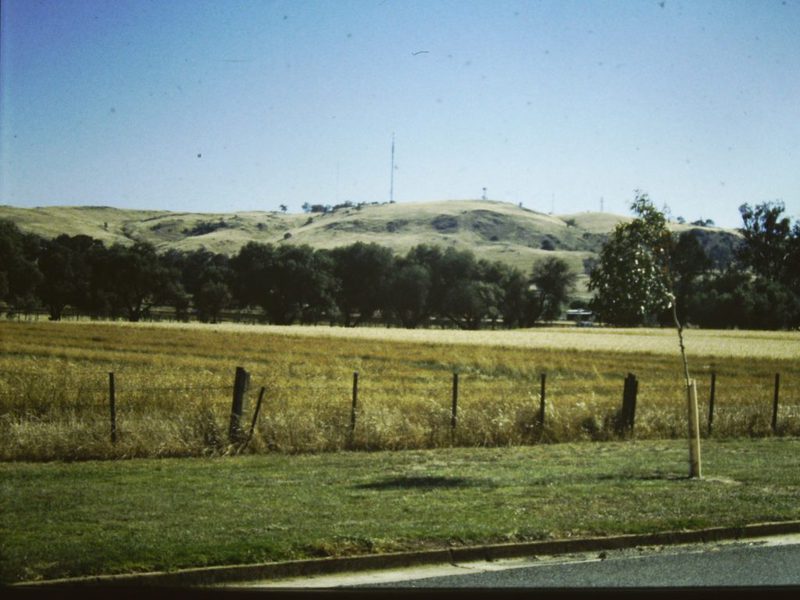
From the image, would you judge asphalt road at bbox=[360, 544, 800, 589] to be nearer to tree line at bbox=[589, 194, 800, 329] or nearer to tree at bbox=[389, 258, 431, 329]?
tree line at bbox=[589, 194, 800, 329]

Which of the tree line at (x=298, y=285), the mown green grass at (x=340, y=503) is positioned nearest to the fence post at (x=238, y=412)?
the mown green grass at (x=340, y=503)

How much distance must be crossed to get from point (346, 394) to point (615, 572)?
16585 millimetres

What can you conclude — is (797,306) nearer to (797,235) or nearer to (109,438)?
(797,235)

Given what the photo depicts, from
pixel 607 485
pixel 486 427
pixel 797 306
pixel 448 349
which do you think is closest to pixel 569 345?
pixel 448 349

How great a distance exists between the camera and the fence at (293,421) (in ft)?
50.2

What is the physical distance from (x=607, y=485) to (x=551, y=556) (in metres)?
3.95

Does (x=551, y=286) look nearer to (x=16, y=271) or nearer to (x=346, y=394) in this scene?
(x=16, y=271)

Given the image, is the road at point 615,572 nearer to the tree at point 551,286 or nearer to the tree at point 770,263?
the tree at point 770,263

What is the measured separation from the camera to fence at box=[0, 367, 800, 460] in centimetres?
1529

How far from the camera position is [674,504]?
11.6 m

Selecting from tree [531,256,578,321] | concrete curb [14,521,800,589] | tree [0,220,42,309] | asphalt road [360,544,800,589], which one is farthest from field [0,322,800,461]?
tree [531,256,578,321]

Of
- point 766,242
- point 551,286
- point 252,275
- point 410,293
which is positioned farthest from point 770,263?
point 252,275

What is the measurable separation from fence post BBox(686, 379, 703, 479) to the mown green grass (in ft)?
0.84

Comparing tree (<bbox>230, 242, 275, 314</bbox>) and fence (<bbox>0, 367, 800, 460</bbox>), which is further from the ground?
tree (<bbox>230, 242, 275, 314</bbox>)
